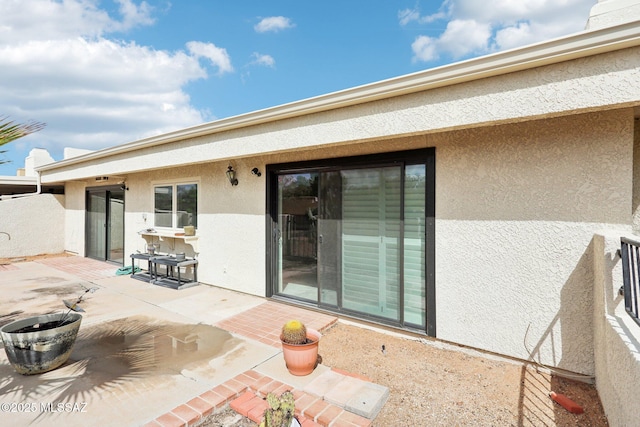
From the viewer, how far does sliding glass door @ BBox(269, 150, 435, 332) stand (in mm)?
5469

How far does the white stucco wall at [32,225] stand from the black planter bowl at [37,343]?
46.3 feet

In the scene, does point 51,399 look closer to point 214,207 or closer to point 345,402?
point 345,402

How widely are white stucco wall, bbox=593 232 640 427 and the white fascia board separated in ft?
6.75

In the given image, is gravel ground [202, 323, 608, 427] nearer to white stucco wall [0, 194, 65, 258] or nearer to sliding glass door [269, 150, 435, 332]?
sliding glass door [269, 150, 435, 332]

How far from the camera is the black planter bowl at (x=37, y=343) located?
156 inches

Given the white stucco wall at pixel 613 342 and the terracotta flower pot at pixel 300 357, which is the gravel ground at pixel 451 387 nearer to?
the white stucco wall at pixel 613 342

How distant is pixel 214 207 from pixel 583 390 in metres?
8.30

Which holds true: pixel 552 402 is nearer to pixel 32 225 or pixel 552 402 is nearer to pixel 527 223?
pixel 527 223

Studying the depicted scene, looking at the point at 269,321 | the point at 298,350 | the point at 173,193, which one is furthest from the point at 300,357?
the point at 173,193

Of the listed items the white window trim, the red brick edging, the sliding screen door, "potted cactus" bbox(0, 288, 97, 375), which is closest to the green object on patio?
the white window trim

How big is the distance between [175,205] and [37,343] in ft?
20.6

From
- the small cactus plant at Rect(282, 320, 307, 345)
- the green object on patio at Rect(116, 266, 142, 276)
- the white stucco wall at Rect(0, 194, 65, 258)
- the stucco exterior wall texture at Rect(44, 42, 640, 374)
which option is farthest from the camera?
the white stucco wall at Rect(0, 194, 65, 258)

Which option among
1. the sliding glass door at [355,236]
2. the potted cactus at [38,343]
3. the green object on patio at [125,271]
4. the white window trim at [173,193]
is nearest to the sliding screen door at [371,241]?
the sliding glass door at [355,236]

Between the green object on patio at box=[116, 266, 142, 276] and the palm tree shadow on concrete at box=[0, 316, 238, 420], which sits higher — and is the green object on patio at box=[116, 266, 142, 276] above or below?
above
